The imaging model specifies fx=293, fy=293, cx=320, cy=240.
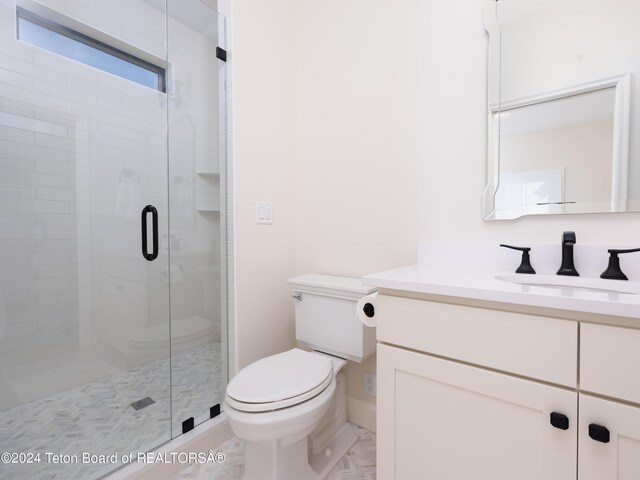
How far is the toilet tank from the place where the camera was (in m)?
1.26

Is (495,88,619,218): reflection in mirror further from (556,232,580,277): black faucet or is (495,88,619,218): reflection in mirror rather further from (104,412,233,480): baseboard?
(104,412,233,480): baseboard

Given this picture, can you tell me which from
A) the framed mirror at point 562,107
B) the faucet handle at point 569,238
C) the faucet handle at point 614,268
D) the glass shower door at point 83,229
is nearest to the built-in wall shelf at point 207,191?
the glass shower door at point 83,229

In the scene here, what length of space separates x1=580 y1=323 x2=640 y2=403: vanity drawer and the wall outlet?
37.4 inches

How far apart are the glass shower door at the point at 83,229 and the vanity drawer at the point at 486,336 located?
3.87 ft

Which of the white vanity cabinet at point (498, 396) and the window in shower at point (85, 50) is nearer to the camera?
the white vanity cabinet at point (498, 396)

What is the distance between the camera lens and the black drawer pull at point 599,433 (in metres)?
0.58

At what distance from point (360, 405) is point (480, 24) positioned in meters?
1.76

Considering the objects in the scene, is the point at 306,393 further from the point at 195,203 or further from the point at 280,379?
the point at 195,203

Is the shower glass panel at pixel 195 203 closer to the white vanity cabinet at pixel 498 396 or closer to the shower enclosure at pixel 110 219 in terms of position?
the shower enclosure at pixel 110 219

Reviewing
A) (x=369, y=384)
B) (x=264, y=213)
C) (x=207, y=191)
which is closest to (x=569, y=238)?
(x=369, y=384)

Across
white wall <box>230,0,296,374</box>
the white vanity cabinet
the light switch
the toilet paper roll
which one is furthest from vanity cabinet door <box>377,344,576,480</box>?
the light switch

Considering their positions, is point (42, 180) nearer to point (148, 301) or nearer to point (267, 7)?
point (148, 301)

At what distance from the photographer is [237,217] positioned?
146 centimetres

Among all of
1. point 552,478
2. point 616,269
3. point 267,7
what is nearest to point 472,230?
point 616,269
